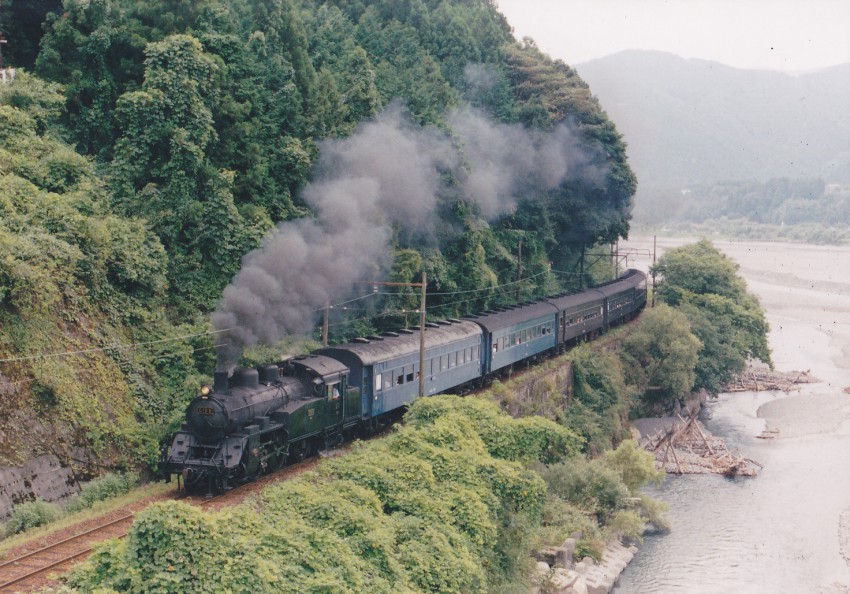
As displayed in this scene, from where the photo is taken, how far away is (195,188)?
94.4 feet

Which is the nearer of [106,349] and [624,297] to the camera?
[106,349]

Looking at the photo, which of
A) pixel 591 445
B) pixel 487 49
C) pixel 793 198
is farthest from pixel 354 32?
pixel 793 198

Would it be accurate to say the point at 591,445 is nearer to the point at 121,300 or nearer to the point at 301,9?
the point at 121,300

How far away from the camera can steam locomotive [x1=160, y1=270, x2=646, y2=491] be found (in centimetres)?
1827

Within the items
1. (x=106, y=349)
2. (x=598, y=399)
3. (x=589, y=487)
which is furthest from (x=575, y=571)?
(x=598, y=399)

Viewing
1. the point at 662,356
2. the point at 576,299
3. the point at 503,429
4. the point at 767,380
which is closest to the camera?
the point at 503,429

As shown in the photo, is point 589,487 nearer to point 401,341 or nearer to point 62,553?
point 401,341

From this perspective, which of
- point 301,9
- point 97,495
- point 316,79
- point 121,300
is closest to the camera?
point 97,495

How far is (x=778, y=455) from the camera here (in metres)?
37.5

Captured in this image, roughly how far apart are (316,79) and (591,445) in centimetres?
1842

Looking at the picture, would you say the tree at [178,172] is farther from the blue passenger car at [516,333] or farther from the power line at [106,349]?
the blue passenger car at [516,333]

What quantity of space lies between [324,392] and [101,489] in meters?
5.51

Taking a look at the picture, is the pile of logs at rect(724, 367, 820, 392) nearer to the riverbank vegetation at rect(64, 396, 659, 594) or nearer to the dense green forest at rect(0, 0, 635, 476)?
the dense green forest at rect(0, 0, 635, 476)

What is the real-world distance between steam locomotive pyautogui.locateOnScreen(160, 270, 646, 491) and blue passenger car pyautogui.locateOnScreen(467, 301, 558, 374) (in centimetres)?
5
